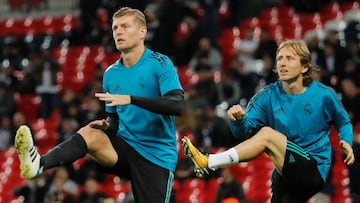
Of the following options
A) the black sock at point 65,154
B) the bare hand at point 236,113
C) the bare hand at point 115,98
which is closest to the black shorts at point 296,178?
the bare hand at point 236,113

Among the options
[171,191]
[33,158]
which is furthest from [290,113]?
[33,158]

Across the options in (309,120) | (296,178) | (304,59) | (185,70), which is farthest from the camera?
(185,70)

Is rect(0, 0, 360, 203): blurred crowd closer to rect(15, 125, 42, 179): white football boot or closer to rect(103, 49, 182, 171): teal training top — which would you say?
rect(103, 49, 182, 171): teal training top

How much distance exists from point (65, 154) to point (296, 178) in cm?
179

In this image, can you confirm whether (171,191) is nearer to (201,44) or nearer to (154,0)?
(201,44)

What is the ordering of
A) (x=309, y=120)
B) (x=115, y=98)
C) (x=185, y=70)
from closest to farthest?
(x=115, y=98) < (x=309, y=120) < (x=185, y=70)

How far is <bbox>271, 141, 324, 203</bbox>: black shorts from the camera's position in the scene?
7769 mm

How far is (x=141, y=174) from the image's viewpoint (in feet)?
25.8

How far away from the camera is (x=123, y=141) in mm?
7902

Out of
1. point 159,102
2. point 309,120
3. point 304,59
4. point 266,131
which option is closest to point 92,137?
point 159,102

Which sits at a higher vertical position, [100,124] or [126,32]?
[126,32]

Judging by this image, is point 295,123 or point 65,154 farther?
point 295,123

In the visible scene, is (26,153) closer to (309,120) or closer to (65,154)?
(65,154)

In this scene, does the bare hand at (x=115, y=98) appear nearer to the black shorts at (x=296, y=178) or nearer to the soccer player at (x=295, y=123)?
the soccer player at (x=295, y=123)
